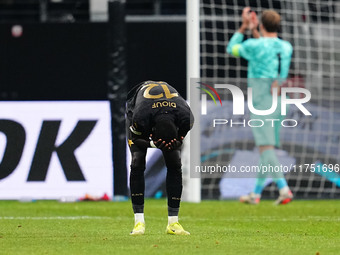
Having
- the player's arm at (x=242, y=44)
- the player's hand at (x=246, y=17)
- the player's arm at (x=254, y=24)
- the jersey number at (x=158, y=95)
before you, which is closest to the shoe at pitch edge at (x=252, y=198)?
the player's arm at (x=242, y=44)

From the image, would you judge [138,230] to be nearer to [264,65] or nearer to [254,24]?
[264,65]

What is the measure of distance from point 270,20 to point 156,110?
5.29 meters

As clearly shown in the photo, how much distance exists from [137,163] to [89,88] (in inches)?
287

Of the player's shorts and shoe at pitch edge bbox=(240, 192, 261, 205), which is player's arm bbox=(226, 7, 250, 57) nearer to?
the player's shorts

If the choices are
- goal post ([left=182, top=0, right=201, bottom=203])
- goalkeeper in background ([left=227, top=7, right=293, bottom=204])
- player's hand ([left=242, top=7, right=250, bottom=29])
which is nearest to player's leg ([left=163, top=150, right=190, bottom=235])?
goalkeeper in background ([left=227, top=7, right=293, bottom=204])

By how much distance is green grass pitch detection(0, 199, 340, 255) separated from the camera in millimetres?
7598

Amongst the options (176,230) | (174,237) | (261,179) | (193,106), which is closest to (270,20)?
(193,106)

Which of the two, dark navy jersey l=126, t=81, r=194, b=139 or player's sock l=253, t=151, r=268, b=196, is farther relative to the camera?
player's sock l=253, t=151, r=268, b=196

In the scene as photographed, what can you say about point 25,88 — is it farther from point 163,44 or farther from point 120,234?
point 120,234

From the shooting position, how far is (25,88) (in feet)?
53.1

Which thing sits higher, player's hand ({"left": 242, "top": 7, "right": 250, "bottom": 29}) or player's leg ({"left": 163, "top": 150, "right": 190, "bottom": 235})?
player's hand ({"left": 242, "top": 7, "right": 250, "bottom": 29})

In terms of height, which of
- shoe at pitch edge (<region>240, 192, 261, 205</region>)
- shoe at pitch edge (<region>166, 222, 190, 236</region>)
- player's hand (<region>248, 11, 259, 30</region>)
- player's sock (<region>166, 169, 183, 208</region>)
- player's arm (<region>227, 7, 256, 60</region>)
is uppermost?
player's hand (<region>248, 11, 259, 30</region>)

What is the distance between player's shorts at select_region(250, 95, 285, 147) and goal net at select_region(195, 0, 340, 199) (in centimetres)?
47

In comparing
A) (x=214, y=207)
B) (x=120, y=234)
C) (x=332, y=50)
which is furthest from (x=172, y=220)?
(x=332, y=50)
